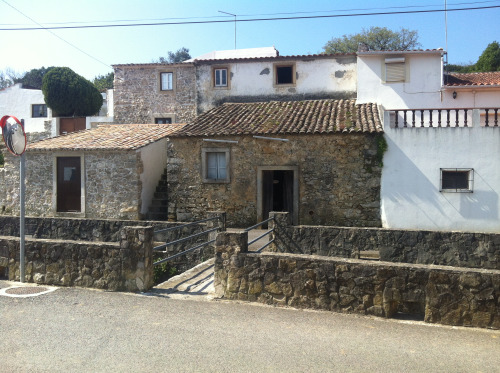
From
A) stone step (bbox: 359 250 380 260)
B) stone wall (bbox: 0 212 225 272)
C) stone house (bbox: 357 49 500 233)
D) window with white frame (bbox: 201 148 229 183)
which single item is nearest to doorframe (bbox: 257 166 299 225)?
window with white frame (bbox: 201 148 229 183)

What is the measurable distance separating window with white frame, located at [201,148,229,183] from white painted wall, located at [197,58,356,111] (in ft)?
16.3

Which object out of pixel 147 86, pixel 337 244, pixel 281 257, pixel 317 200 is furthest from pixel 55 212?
pixel 281 257

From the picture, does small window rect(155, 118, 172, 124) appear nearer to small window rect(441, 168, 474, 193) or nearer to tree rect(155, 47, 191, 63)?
small window rect(441, 168, 474, 193)

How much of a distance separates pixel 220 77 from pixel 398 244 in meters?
13.1

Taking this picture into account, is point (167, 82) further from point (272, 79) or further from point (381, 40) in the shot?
point (381, 40)

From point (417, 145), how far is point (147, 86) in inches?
509

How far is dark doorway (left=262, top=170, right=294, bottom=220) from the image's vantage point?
1555 cm

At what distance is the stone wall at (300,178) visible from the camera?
1432cm

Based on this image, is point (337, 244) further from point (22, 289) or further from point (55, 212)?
point (55, 212)

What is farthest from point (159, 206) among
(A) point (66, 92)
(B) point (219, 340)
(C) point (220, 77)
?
(A) point (66, 92)

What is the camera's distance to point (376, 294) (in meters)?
5.64

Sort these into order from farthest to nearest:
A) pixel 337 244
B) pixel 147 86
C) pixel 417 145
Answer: pixel 147 86, pixel 417 145, pixel 337 244

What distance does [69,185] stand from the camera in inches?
653

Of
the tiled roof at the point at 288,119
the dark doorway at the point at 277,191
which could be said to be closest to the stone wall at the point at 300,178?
the tiled roof at the point at 288,119
